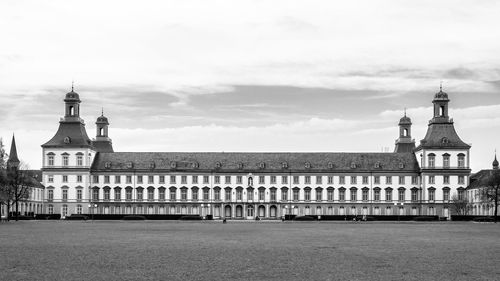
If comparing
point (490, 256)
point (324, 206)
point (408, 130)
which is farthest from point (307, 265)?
point (408, 130)

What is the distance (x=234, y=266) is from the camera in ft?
88.2

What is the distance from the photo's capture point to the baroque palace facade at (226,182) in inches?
5207

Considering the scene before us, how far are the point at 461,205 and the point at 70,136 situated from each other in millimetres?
62655

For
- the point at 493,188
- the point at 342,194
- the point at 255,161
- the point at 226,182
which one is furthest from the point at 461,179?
the point at 226,182

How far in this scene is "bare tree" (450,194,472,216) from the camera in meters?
123

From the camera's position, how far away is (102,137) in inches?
5965

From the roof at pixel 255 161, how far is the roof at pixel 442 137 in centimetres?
515

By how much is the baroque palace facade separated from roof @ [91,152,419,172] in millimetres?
164

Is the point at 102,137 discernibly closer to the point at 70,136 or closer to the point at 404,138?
the point at 70,136

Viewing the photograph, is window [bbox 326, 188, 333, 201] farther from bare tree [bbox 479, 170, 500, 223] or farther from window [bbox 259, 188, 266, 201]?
bare tree [bbox 479, 170, 500, 223]

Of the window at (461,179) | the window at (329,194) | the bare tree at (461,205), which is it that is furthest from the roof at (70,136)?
the window at (461,179)

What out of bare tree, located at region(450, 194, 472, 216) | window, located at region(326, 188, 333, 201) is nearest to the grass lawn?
bare tree, located at region(450, 194, 472, 216)

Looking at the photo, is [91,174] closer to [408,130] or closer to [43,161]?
[43,161]

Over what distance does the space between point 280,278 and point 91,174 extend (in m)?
113
